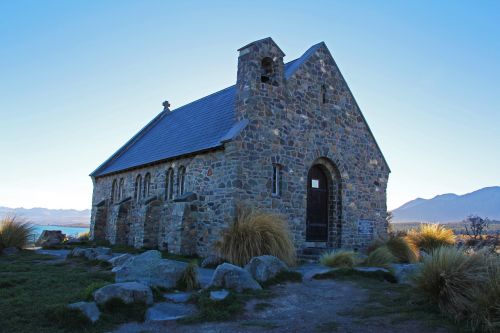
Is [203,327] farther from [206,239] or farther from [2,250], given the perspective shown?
[2,250]

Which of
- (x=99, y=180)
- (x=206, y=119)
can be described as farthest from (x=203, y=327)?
(x=99, y=180)

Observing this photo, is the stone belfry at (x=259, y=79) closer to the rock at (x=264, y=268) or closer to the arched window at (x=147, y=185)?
the rock at (x=264, y=268)

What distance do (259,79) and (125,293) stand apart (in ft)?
33.8

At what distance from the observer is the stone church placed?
1609 centimetres

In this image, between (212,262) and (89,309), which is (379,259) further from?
(89,309)

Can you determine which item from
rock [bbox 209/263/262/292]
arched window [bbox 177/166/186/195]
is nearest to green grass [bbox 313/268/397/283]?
rock [bbox 209/263/262/292]

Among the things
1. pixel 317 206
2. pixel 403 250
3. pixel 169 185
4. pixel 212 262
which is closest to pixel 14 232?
pixel 169 185

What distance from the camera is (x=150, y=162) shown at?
21328 mm

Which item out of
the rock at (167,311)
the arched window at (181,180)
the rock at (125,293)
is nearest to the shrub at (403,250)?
the arched window at (181,180)

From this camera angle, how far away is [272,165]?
16484 millimetres

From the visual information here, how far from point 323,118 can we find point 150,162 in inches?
338

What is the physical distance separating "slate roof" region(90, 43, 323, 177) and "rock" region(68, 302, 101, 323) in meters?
8.71

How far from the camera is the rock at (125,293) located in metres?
8.12

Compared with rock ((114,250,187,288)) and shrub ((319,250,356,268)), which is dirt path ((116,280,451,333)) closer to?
rock ((114,250,187,288))
